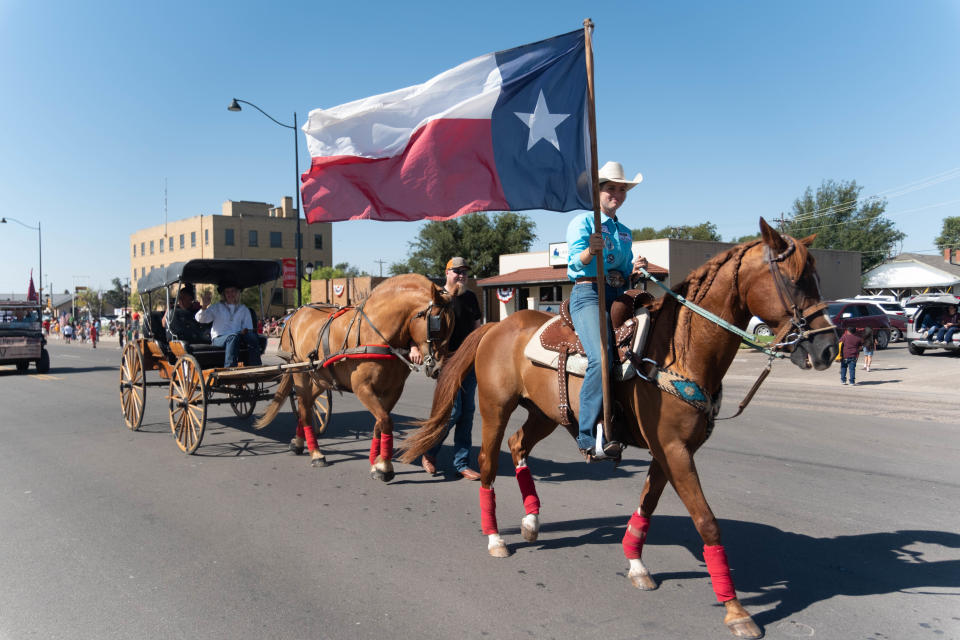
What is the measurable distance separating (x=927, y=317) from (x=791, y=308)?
2357 cm

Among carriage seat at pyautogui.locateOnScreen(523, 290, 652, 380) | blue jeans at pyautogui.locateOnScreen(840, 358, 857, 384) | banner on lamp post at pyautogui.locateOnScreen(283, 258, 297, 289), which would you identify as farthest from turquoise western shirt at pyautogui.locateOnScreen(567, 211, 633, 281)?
banner on lamp post at pyautogui.locateOnScreen(283, 258, 297, 289)

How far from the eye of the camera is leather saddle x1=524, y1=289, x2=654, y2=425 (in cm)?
402

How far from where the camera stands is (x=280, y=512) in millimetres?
5750

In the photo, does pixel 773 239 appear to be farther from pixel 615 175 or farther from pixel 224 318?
pixel 224 318

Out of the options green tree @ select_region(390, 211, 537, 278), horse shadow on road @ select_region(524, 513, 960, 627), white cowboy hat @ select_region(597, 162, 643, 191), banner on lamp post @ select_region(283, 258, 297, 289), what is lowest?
horse shadow on road @ select_region(524, 513, 960, 627)

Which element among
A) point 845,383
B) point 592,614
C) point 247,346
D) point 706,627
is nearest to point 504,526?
point 592,614

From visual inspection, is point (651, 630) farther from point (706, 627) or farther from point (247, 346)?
point (247, 346)

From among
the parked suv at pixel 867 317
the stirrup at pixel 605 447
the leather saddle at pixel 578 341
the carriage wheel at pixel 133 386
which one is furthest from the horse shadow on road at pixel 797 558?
the parked suv at pixel 867 317

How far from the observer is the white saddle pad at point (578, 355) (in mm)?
3994

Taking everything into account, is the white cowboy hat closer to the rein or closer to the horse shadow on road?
the rein

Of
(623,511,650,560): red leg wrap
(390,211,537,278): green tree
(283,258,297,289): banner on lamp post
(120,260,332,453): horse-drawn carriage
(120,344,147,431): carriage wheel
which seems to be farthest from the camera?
(390,211,537,278): green tree

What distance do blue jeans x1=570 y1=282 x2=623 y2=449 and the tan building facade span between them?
65384 millimetres

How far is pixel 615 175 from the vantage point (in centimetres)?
430

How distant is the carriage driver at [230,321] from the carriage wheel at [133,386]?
1.30 metres
